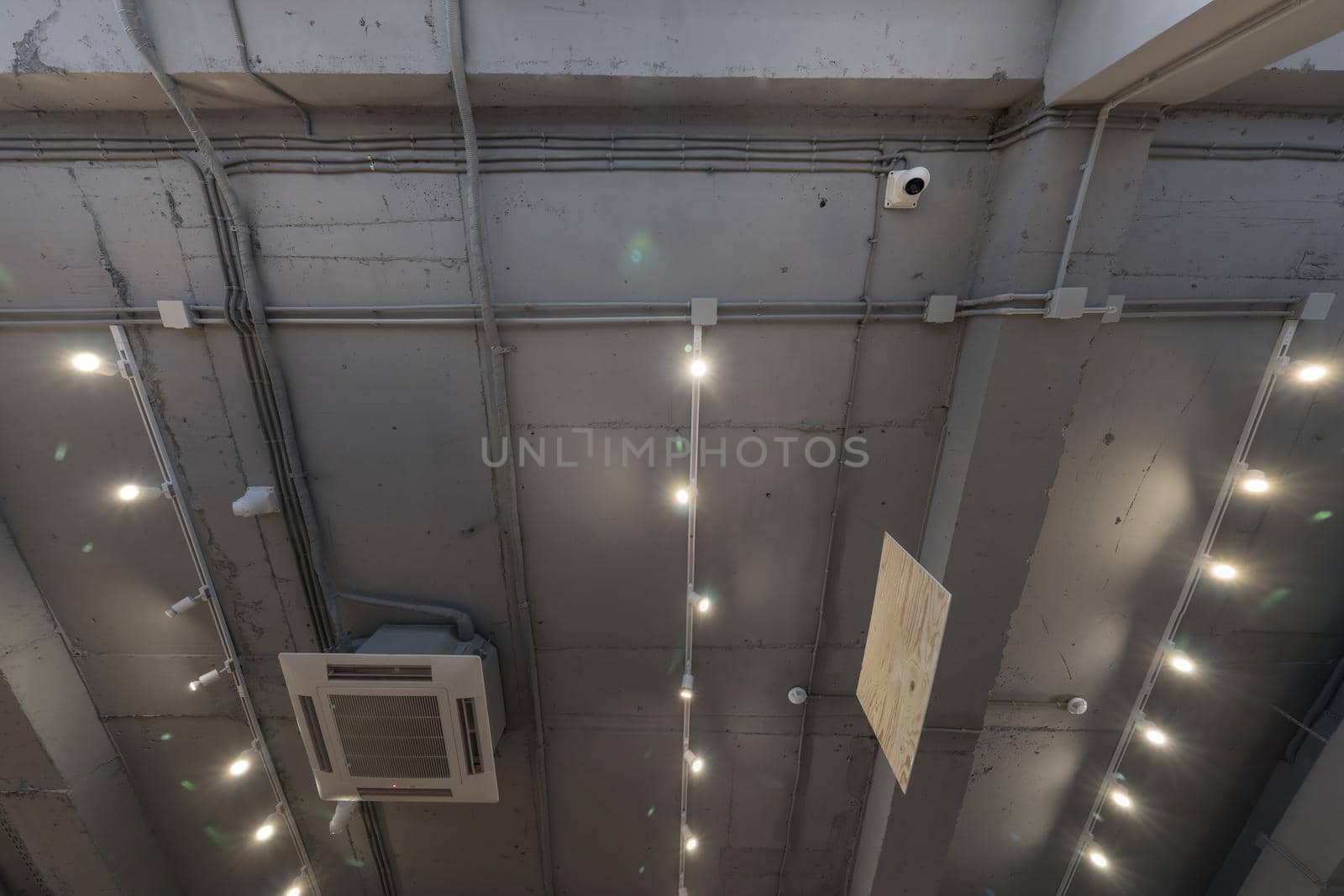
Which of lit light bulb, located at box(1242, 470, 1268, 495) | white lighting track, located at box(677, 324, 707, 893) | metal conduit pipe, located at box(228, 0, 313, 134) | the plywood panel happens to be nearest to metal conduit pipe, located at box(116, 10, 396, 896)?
metal conduit pipe, located at box(228, 0, 313, 134)

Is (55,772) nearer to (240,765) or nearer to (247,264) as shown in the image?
(240,765)

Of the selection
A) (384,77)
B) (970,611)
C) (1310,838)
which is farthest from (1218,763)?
(384,77)

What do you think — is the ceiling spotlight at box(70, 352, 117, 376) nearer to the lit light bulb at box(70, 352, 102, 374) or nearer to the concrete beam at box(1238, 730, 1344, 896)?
the lit light bulb at box(70, 352, 102, 374)

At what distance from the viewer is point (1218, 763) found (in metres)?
2.44

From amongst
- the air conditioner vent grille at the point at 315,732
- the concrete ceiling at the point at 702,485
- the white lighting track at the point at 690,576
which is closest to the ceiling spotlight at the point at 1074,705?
the concrete ceiling at the point at 702,485

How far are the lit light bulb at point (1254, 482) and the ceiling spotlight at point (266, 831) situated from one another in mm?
5145

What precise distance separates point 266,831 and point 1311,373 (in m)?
5.50

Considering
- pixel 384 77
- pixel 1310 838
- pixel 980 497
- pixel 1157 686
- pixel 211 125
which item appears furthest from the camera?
pixel 1157 686

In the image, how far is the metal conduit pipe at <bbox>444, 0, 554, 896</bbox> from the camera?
1566mm

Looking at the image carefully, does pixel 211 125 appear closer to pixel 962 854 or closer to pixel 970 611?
pixel 970 611

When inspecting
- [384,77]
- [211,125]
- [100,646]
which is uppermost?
[211,125]

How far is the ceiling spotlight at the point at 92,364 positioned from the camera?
178cm

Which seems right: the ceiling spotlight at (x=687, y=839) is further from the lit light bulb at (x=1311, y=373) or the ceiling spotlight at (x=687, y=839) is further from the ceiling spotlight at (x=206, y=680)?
the lit light bulb at (x=1311, y=373)

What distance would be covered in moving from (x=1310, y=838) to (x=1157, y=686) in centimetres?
87
